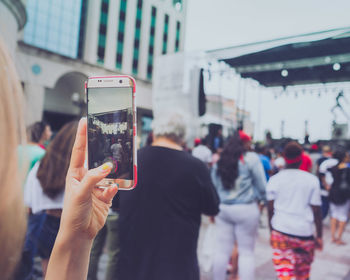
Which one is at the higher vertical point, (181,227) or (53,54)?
(53,54)

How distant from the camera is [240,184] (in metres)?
3.06

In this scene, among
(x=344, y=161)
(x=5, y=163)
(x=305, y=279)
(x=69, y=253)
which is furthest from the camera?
(x=344, y=161)

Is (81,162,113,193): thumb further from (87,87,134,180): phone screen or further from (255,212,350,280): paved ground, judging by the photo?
(255,212,350,280): paved ground

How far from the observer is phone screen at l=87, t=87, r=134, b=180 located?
29.7 inches

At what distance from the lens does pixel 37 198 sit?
2.37 m

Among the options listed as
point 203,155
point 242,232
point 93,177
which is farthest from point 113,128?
point 203,155

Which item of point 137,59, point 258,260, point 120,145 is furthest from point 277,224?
point 137,59

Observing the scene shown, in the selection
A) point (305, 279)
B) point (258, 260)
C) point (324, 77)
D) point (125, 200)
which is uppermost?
point (324, 77)

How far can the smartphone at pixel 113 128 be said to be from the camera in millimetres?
755

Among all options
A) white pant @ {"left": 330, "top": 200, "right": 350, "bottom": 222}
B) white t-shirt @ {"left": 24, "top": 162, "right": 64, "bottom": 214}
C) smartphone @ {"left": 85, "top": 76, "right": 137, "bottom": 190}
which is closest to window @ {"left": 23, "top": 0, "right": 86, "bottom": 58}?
white t-shirt @ {"left": 24, "top": 162, "right": 64, "bottom": 214}

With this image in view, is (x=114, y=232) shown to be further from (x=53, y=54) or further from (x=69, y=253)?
(x=53, y=54)

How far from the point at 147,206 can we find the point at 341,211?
16.8 feet

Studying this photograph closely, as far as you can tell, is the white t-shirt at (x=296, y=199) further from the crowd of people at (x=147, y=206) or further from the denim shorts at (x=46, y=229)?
the denim shorts at (x=46, y=229)

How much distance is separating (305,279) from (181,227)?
5.39 ft
